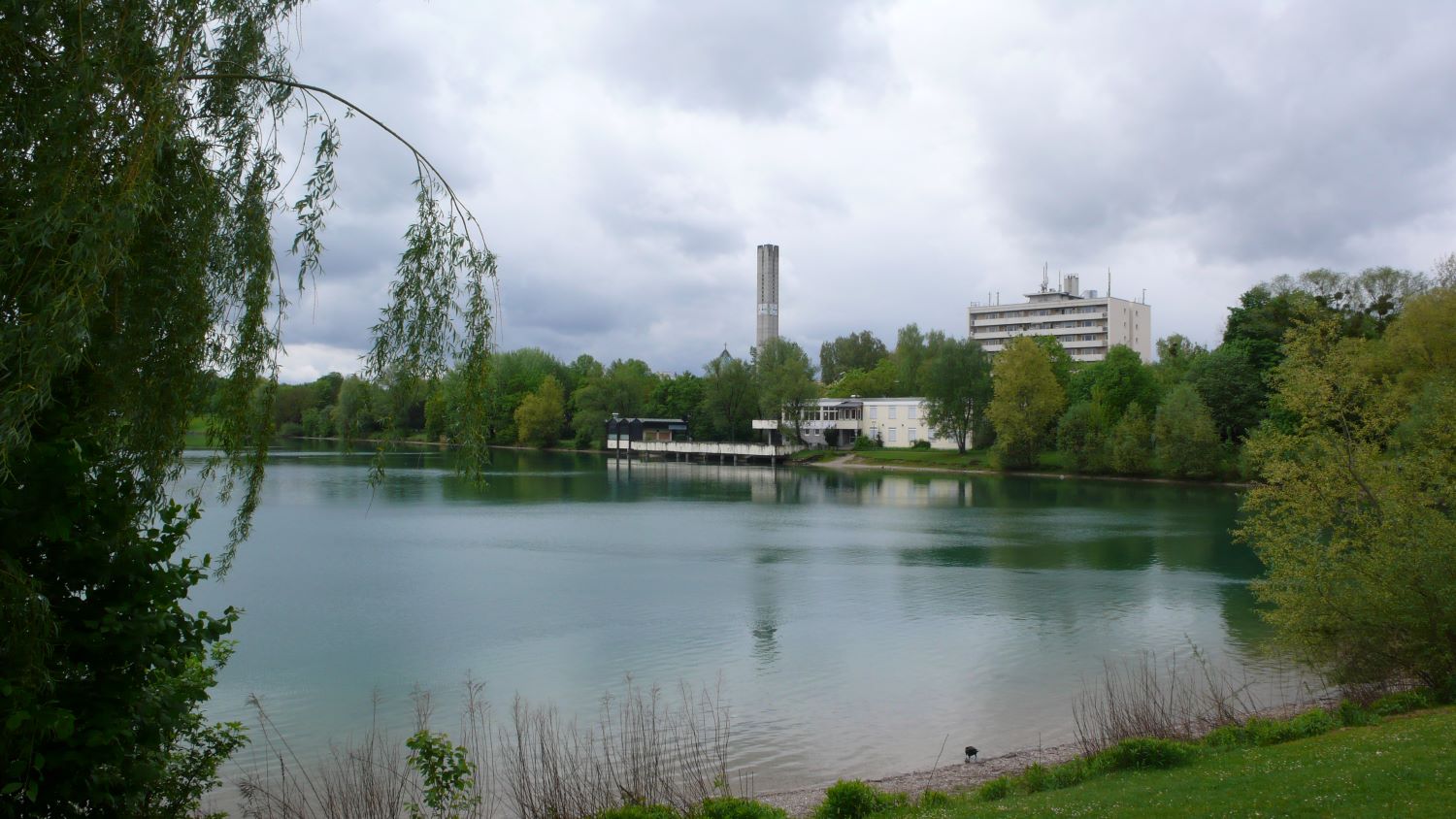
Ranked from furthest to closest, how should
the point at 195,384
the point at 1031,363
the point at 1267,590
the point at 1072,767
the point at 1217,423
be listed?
the point at 1031,363
the point at 1217,423
the point at 1267,590
the point at 1072,767
the point at 195,384

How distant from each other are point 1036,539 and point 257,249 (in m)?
32.1

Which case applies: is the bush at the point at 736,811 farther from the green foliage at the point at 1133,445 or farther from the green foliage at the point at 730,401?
the green foliage at the point at 730,401

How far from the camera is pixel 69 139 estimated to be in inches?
216

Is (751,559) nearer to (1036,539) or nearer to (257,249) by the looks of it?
(1036,539)

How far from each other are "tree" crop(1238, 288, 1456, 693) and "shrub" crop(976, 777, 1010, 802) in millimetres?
7054

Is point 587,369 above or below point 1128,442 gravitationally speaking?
above

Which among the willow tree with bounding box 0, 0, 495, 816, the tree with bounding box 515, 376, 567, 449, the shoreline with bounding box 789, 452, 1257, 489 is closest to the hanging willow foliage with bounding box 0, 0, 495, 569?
the willow tree with bounding box 0, 0, 495, 816

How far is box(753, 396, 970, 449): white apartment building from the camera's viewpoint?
8406cm

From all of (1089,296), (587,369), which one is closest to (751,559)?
(587,369)

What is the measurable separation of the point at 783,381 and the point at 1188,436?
3534cm

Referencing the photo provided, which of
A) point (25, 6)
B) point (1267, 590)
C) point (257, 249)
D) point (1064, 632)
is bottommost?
point (1064, 632)

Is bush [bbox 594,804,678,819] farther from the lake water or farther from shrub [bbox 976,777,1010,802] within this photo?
shrub [bbox 976,777,1010,802]

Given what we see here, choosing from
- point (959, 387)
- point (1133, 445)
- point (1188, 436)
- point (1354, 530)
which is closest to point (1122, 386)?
point (1133, 445)

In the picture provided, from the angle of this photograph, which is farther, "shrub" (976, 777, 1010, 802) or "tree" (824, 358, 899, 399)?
"tree" (824, 358, 899, 399)
